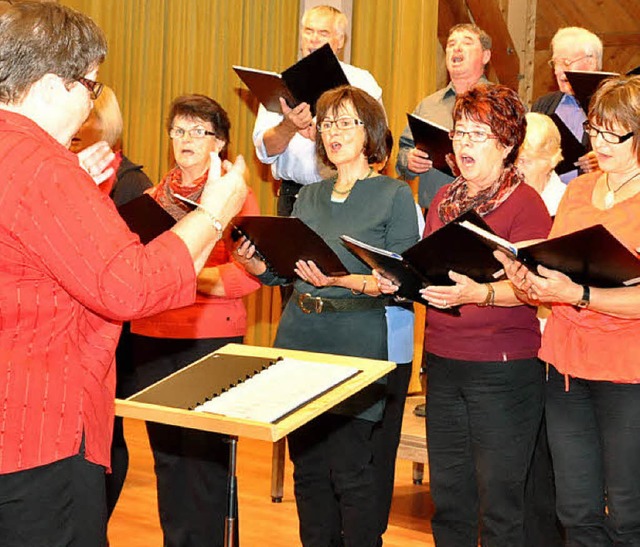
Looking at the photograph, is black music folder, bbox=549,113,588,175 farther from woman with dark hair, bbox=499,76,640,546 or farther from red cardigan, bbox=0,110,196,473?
red cardigan, bbox=0,110,196,473

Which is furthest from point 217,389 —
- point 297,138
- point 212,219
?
point 297,138

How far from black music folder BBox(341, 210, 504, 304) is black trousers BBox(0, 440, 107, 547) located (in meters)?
1.10

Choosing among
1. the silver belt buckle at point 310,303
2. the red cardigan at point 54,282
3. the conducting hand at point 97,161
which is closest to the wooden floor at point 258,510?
the silver belt buckle at point 310,303

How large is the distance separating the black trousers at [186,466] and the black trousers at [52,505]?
56.7 inches

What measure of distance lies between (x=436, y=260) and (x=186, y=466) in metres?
1.13

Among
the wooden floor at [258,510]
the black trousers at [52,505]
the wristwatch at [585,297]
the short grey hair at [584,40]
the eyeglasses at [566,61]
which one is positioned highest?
the short grey hair at [584,40]

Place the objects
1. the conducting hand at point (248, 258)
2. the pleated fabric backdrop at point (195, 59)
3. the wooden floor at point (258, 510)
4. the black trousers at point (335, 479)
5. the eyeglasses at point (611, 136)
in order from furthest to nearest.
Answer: the pleated fabric backdrop at point (195, 59), the wooden floor at point (258, 510), the conducting hand at point (248, 258), the black trousers at point (335, 479), the eyeglasses at point (611, 136)

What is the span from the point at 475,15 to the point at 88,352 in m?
4.48

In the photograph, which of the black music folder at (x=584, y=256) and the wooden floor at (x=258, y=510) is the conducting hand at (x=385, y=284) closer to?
the black music folder at (x=584, y=256)

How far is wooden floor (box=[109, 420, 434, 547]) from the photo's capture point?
3.80 m

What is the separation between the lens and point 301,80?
3463 mm

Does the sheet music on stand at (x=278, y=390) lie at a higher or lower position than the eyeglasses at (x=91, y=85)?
lower

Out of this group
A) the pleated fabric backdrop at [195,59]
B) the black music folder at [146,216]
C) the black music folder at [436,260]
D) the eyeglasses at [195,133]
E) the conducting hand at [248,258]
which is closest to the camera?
the black music folder at [436,260]

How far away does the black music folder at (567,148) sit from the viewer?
141 inches
